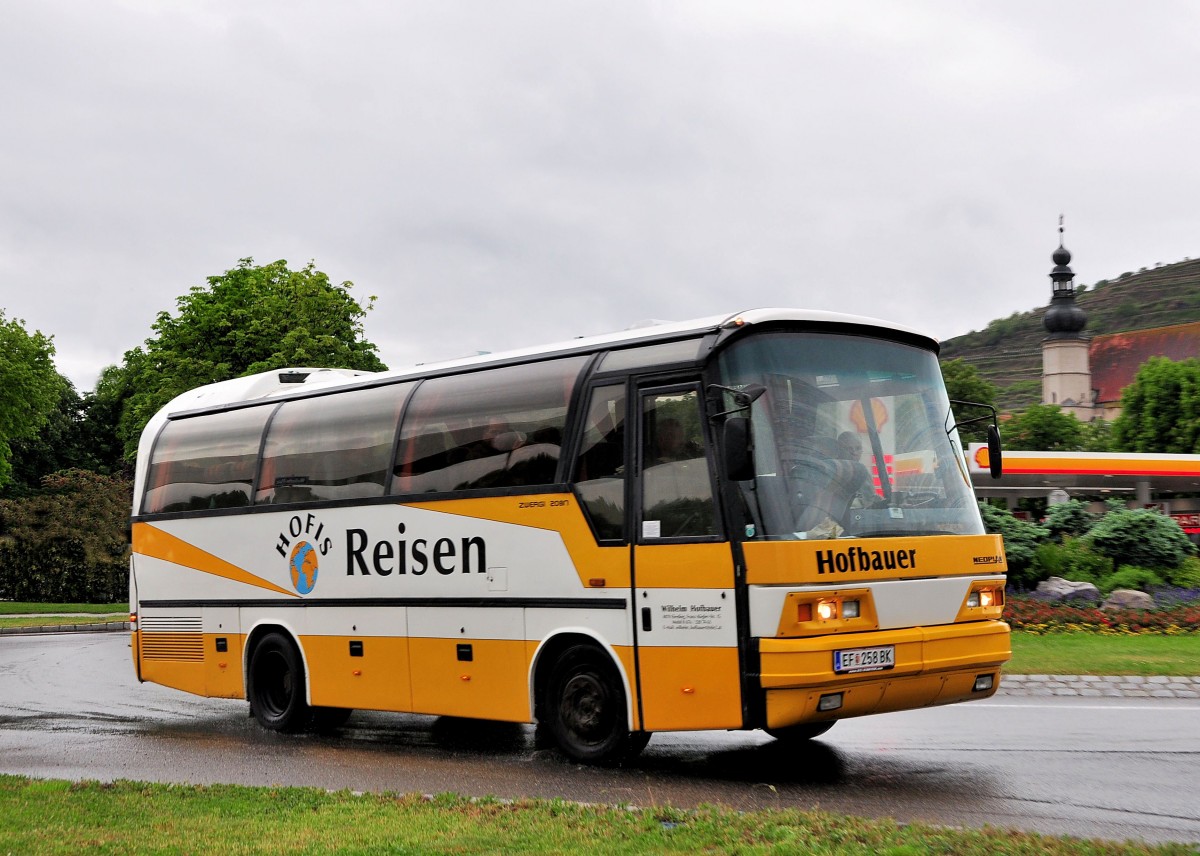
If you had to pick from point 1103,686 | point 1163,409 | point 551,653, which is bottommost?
point 1103,686

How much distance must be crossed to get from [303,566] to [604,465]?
429cm

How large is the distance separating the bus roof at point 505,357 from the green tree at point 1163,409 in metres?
93.7

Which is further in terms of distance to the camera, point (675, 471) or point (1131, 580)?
point (1131, 580)

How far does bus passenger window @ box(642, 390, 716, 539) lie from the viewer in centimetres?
972

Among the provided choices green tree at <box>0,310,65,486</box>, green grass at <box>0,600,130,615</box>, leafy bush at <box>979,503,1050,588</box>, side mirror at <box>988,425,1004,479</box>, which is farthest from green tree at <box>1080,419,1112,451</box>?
side mirror at <box>988,425,1004,479</box>

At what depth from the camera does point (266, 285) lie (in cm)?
5297

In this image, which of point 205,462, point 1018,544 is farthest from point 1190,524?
point 205,462

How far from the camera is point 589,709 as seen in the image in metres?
10.5

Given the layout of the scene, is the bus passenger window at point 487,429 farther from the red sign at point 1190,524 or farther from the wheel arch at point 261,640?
the red sign at point 1190,524

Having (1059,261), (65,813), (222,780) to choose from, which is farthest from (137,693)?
(1059,261)

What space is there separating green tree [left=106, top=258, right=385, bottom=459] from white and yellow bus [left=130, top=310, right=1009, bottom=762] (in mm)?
34105

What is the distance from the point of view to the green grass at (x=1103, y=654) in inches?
605

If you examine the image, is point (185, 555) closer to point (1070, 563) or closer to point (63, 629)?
point (1070, 563)

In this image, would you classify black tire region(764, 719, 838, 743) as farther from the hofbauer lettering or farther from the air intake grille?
the air intake grille
